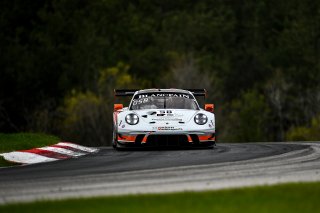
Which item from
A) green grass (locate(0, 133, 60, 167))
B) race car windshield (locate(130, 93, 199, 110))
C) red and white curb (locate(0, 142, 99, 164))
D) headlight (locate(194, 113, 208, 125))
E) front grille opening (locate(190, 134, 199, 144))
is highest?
race car windshield (locate(130, 93, 199, 110))

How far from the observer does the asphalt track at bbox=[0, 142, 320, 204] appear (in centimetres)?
973

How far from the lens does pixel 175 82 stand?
6575 centimetres

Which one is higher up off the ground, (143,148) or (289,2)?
(289,2)

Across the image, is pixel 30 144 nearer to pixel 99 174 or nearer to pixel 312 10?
pixel 99 174

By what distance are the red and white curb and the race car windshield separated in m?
1.33

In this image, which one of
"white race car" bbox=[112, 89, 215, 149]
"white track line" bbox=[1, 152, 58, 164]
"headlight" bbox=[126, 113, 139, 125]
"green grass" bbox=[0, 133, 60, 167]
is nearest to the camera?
"white track line" bbox=[1, 152, 58, 164]

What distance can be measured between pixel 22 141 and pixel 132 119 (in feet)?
8.00

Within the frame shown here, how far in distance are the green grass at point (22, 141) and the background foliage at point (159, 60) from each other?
33.7 metres

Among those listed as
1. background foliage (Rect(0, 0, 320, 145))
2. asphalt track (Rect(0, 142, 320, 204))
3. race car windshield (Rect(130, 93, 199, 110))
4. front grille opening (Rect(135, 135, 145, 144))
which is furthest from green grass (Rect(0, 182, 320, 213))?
background foliage (Rect(0, 0, 320, 145))

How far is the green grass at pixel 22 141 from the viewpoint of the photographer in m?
16.5

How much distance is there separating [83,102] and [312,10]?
3407cm

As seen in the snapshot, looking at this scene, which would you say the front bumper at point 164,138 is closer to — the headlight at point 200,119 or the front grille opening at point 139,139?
the front grille opening at point 139,139

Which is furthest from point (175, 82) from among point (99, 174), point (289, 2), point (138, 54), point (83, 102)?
point (99, 174)

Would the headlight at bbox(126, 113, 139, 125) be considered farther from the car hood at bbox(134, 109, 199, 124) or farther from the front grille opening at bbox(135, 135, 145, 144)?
the front grille opening at bbox(135, 135, 145, 144)
